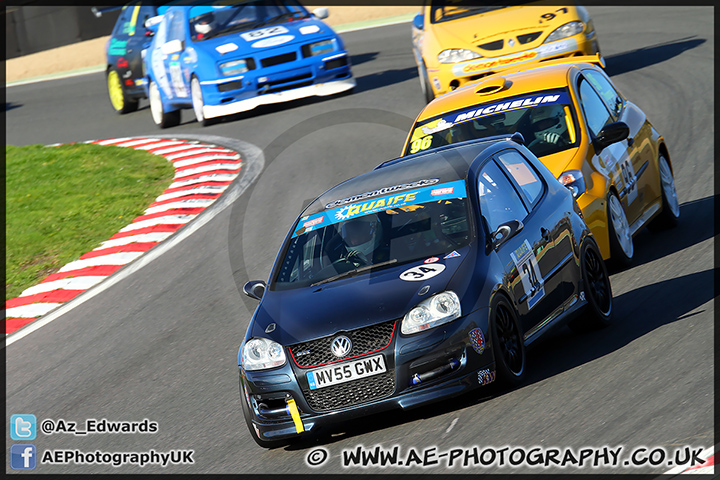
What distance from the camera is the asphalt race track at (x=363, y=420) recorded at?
573 centimetres

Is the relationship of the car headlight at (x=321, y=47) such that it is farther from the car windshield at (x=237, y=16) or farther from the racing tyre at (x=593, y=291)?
the racing tyre at (x=593, y=291)

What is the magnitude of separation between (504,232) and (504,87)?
3.34 metres

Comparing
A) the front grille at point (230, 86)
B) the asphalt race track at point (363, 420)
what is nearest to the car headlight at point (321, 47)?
the asphalt race track at point (363, 420)

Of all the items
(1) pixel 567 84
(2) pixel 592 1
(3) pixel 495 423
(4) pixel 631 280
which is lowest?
(2) pixel 592 1

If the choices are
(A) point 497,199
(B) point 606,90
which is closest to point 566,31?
(B) point 606,90

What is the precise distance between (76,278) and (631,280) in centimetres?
599

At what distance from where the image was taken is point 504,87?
962 cm

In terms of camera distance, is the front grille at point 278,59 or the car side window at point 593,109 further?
the front grille at point 278,59

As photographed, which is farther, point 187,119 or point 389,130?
point 187,119

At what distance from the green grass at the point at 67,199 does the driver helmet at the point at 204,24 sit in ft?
7.14

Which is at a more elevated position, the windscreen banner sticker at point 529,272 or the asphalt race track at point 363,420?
the windscreen banner sticker at point 529,272

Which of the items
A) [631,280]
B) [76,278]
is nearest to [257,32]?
[76,278]

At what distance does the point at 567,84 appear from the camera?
9.24 meters
